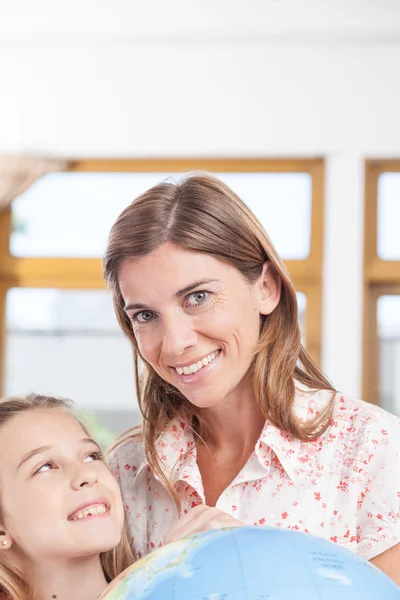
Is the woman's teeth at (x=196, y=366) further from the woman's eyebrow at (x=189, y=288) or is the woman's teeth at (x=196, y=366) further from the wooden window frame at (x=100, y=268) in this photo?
the wooden window frame at (x=100, y=268)

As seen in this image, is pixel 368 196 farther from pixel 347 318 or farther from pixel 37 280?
pixel 37 280

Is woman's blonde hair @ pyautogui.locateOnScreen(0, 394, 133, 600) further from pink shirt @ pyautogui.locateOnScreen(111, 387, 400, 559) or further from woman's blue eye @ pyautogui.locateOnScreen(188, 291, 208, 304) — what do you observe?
woman's blue eye @ pyautogui.locateOnScreen(188, 291, 208, 304)

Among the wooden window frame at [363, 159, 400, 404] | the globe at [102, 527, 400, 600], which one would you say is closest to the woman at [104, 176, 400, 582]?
the globe at [102, 527, 400, 600]

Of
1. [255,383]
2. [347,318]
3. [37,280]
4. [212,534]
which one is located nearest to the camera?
[212,534]

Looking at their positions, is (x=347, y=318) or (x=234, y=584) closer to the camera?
(x=234, y=584)

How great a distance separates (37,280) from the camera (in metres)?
5.08

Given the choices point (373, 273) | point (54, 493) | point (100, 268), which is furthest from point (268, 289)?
point (100, 268)

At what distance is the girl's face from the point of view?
127cm

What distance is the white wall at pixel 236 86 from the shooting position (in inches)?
184

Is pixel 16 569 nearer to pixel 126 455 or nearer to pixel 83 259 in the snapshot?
pixel 126 455

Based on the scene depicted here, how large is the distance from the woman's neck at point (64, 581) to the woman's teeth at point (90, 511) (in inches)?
3.1

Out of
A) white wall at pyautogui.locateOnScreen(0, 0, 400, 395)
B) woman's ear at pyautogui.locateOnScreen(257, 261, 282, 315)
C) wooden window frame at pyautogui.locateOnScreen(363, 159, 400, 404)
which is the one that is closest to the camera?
woman's ear at pyautogui.locateOnScreen(257, 261, 282, 315)

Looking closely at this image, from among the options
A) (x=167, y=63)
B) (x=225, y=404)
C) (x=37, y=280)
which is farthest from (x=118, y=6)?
(x=225, y=404)

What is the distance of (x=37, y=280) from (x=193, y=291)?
3806mm
